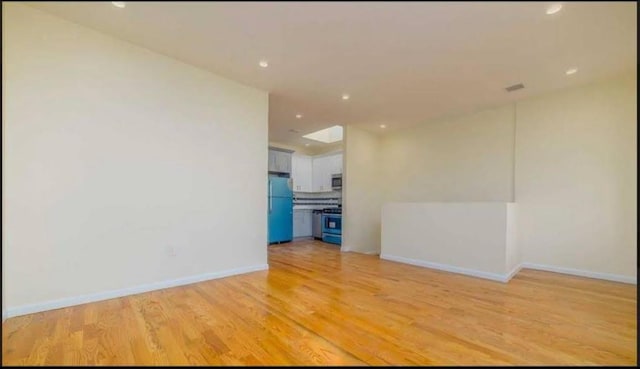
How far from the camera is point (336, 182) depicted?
660 centimetres

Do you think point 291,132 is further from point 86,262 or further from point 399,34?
point 86,262

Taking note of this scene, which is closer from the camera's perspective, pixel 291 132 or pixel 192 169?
pixel 192 169

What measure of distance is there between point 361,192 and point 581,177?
3237mm

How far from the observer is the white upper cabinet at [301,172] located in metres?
6.91

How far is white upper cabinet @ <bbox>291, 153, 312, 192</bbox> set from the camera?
6914 mm

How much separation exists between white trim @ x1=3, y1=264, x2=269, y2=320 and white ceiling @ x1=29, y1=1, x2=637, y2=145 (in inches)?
86.9

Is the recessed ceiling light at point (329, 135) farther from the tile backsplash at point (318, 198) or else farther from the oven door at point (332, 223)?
the oven door at point (332, 223)

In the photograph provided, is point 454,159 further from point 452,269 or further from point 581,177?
point 452,269

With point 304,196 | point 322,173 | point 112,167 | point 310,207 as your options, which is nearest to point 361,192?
point 322,173

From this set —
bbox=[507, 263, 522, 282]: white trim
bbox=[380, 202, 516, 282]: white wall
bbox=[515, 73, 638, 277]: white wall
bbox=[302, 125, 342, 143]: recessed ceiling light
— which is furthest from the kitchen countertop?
Answer: bbox=[515, 73, 638, 277]: white wall

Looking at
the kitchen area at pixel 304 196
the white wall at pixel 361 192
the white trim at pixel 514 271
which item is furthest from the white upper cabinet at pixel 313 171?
the white trim at pixel 514 271

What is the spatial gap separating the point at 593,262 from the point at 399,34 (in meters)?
3.68

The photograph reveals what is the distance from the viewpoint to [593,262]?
3432mm

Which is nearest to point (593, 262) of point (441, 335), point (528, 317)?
point (528, 317)
